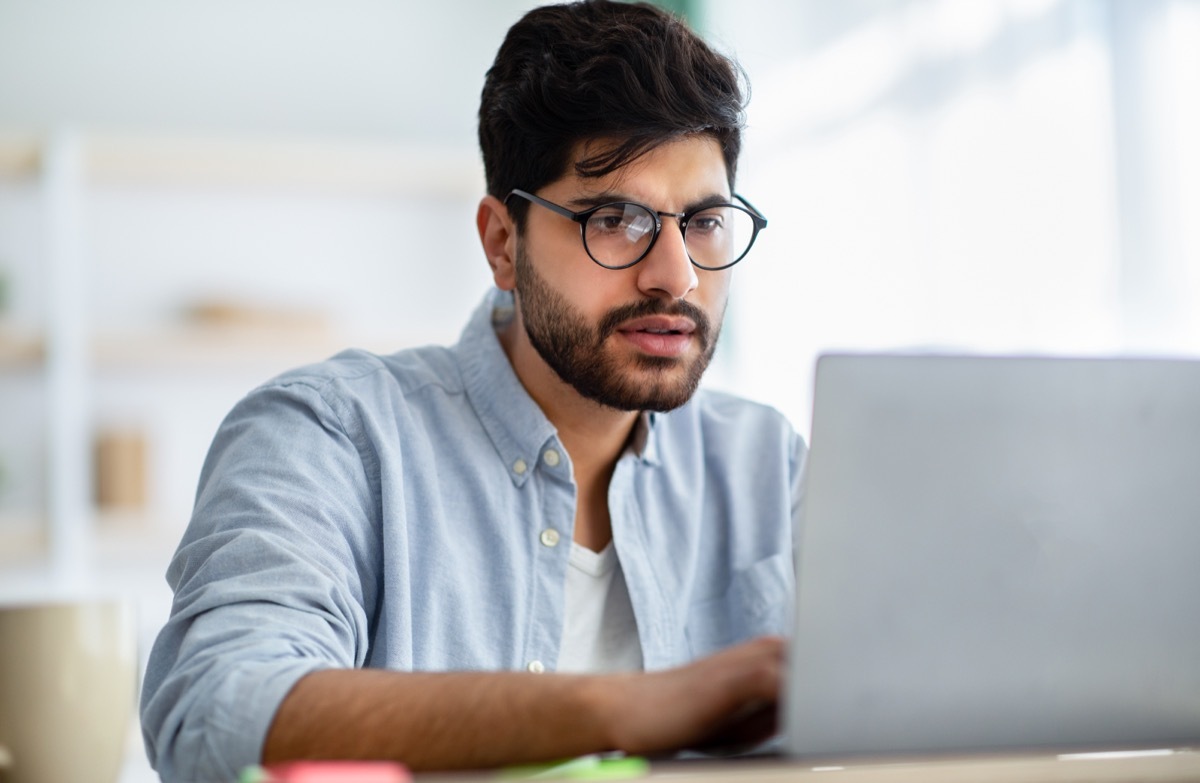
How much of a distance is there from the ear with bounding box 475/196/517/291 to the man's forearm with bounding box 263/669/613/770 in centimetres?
83

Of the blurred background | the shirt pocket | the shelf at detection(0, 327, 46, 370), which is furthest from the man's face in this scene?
the shelf at detection(0, 327, 46, 370)

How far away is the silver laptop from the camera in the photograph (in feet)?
2.46

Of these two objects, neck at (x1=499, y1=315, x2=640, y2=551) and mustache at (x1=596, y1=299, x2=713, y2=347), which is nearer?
mustache at (x1=596, y1=299, x2=713, y2=347)

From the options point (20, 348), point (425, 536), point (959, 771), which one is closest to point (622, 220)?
point (425, 536)

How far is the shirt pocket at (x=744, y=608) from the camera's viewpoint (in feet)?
5.02

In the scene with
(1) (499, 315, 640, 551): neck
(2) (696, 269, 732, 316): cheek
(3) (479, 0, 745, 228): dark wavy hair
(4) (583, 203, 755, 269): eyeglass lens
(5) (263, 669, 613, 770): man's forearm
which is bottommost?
(5) (263, 669, 613, 770): man's forearm

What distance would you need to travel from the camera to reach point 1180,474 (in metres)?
0.84

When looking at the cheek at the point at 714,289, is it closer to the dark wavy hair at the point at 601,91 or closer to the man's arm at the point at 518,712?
the dark wavy hair at the point at 601,91

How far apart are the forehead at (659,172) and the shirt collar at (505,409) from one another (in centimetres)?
24

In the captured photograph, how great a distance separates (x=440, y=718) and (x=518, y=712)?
63 mm

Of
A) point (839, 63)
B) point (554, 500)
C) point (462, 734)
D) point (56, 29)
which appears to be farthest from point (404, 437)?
point (56, 29)

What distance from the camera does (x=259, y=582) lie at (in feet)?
3.47

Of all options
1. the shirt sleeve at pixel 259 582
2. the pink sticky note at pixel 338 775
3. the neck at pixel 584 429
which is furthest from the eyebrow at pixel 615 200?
the pink sticky note at pixel 338 775

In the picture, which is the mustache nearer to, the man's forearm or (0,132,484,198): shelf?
the man's forearm
